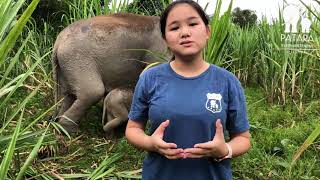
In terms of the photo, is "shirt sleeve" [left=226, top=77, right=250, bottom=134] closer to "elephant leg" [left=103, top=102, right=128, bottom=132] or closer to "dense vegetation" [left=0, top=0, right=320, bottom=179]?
"dense vegetation" [left=0, top=0, right=320, bottom=179]

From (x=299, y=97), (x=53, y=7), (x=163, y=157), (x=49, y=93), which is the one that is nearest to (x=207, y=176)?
(x=163, y=157)

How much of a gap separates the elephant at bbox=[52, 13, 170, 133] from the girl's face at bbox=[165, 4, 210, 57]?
76.8 inches

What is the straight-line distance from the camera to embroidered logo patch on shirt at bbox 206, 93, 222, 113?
1.40 metres

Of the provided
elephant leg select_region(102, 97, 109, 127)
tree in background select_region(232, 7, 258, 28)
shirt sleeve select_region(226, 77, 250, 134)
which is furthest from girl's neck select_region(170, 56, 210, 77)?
tree in background select_region(232, 7, 258, 28)

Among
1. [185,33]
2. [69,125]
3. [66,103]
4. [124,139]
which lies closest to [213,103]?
[185,33]

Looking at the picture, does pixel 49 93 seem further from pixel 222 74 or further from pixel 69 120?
pixel 222 74

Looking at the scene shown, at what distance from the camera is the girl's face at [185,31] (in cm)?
141

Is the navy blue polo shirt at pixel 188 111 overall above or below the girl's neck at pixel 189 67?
below

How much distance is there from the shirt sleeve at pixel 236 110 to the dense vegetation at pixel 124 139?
8.7 inches

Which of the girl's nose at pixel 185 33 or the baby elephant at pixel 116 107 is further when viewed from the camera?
the baby elephant at pixel 116 107

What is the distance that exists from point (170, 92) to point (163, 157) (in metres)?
0.19

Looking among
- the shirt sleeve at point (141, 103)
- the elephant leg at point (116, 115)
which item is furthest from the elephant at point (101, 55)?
the shirt sleeve at point (141, 103)

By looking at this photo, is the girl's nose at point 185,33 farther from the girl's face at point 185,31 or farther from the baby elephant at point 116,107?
the baby elephant at point 116,107

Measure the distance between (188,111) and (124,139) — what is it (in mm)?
2072
